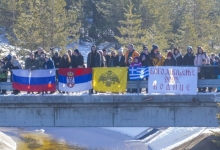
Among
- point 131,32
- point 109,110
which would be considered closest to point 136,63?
point 109,110

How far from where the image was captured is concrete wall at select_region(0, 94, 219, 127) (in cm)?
1938

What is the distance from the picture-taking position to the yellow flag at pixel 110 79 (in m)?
19.9

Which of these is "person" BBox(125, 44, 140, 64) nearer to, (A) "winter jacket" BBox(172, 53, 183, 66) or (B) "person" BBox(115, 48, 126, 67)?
(B) "person" BBox(115, 48, 126, 67)

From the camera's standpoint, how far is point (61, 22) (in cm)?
5025

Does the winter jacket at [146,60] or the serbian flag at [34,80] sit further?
the winter jacket at [146,60]

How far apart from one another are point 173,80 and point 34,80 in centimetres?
492

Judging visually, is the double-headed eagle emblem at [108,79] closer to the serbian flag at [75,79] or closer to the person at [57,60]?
the serbian flag at [75,79]

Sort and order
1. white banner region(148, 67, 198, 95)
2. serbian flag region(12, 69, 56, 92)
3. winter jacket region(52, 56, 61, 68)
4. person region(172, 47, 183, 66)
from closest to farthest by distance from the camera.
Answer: white banner region(148, 67, 198, 95) < serbian flag region(12, 69, 56, 92) < person region(172, 47, 183, 66) < winter jacket region(52, 56, 61, 68)

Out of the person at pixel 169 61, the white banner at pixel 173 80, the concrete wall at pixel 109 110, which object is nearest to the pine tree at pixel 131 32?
the person at pixel 169 61

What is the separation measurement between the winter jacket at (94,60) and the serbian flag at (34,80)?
1473 millimetres

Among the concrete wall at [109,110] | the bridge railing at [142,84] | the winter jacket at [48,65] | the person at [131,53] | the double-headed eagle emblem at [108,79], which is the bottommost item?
the concrete wall at [109,110]

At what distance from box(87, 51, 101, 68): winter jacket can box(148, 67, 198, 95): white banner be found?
2.06 metres

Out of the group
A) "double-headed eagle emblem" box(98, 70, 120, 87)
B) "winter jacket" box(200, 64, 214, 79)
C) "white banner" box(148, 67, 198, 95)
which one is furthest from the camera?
"winter jacket" box(200, 64, 214, 79)

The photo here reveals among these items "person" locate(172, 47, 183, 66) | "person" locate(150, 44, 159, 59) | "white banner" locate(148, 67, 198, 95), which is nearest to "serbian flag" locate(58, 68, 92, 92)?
"white banner" locate(148, 67, 198, 95)
